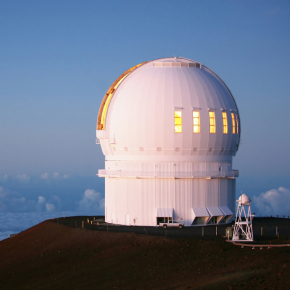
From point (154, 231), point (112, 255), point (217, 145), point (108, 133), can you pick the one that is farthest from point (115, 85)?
point (112, 255)

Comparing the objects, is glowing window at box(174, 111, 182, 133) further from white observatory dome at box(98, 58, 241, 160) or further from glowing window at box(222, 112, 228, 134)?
glowing window at box(222, 112, 228, 134)

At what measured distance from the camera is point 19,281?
81.5ft

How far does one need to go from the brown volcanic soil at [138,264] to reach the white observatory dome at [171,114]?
25.2 feet

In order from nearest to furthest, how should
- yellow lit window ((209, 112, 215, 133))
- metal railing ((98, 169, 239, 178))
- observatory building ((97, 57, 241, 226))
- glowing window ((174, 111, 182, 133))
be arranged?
1. glowing window ((174, 111, 182, 133))
2. observatory building ((97, 57, 241, 226))
3. metal railing ((98, 169, 239, 178))
4. yellow lit window ((209, 112, 215, 133))

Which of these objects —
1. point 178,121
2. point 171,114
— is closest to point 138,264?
point 178,121

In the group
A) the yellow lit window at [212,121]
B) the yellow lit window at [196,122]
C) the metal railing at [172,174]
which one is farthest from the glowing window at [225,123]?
the metal railing at [172,174]

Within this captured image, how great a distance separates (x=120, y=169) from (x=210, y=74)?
9916 millimetres

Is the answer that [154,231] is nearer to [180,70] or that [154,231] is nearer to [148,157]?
[148,157]

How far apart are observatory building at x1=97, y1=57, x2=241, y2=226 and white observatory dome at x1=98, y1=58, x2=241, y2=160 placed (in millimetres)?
69

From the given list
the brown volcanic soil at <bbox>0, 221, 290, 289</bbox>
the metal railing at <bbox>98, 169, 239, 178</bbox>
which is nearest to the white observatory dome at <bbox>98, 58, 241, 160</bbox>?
the metal railing at <bbox>98, 169, 239, 178</bbox>

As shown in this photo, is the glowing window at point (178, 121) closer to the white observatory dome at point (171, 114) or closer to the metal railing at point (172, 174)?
the white observatory dome at point (171, 114)

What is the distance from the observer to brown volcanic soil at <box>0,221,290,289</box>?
770 inches

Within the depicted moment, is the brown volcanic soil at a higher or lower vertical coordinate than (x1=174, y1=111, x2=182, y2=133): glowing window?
lower

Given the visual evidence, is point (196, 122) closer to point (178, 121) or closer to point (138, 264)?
point (178, 121)
